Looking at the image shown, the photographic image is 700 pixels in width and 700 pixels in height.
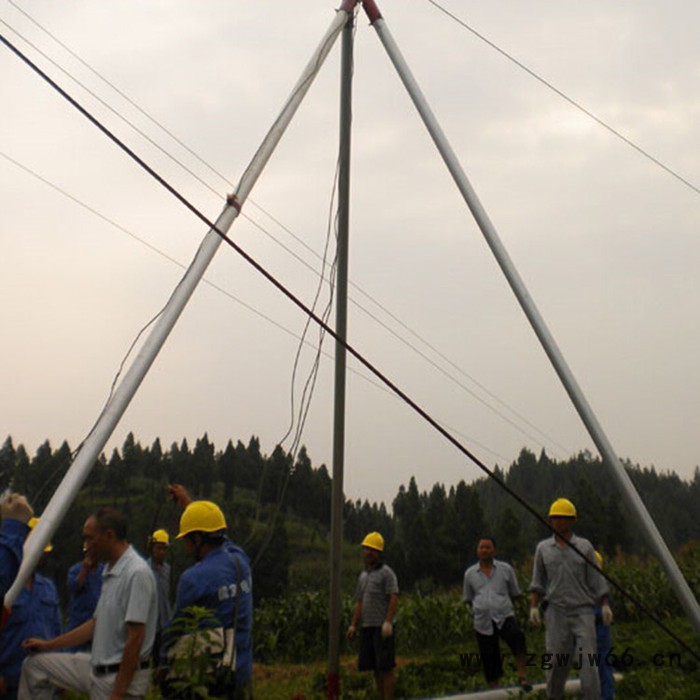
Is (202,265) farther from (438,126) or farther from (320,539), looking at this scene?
(320,539)

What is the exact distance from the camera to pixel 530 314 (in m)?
6.85

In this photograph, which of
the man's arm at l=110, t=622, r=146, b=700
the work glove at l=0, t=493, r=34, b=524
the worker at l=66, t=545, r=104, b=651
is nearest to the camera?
the man's arm at l=110, t=622, r=146, b=700

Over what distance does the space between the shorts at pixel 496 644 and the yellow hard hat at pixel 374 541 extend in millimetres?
1319

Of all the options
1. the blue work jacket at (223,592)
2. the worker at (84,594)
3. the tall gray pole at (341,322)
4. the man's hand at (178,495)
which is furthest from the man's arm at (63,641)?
the tall gray pole at (341,322)

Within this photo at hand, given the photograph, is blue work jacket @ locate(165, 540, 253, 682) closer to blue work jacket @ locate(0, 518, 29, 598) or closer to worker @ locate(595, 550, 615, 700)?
blue work jacket @ locate(0, 518, 29, 598)

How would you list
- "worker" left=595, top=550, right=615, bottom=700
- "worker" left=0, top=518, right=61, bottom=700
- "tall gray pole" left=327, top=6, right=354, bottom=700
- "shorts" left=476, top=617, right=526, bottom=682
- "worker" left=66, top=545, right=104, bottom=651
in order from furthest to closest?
"shorts" left=476, top=617, right=526, bottom=682, "worker" left=595, top=550, right=615, bottom=700, "tall gray pole" left=327, top=6, right=354, bottom=700, "worker" left=66, top=545, right=104, bottom=651, "worker" left=0, top=518, right=61, bottom=700

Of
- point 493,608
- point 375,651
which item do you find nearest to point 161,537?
point 375,651

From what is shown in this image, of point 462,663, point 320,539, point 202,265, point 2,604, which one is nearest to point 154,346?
point 202,265

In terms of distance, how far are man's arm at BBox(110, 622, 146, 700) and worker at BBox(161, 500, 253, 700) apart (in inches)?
5.2

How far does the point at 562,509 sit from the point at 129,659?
174 inches

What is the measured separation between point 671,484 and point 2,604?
54006mm

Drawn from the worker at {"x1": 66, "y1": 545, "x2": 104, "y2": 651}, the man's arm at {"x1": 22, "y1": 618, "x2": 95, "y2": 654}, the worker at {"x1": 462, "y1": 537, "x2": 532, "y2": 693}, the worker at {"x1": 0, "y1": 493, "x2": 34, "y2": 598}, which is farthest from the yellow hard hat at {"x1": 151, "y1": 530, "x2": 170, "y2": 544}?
the worker at {"x1": 0, "y1": 493, "x2": 34, "y2": 598}

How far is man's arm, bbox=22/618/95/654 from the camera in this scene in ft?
17.1

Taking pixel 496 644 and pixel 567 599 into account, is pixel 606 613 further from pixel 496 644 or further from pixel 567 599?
pixel 496 644
